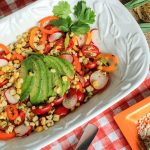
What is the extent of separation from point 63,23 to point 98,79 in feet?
0.85

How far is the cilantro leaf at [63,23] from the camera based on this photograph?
148 cm

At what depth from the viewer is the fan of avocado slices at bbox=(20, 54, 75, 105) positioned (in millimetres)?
1358

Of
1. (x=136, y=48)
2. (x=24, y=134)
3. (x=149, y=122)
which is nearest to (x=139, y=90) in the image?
(x=149, y=122)

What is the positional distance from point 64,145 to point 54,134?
232mm

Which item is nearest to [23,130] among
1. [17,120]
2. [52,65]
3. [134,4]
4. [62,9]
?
[17,120]

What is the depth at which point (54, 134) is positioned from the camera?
125cm

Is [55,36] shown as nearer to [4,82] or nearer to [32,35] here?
[32,35]

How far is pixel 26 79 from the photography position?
1.38 metres

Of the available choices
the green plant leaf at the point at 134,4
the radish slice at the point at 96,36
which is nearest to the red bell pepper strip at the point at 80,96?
the radish slice at the point at 96,36

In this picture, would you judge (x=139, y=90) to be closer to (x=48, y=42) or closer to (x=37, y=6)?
(x=48, y=42)

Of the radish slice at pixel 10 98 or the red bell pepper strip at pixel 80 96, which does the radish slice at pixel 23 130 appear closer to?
the radish slice at pixel 10 98

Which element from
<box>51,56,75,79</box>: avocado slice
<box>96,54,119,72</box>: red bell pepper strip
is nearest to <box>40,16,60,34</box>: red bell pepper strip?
<box>51,56,75,79</box>: avocado slice

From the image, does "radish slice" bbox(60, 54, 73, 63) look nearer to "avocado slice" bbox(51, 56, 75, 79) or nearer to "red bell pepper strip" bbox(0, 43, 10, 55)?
"avocado slice" bbox(51, 56, 75, 79)

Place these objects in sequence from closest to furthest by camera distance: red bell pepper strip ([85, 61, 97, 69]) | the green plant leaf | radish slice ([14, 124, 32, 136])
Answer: radish slice ([14, 124, 32, 136]) → red bell pepper strip ([85, 61, 97, 69]) → the green plant leaf
